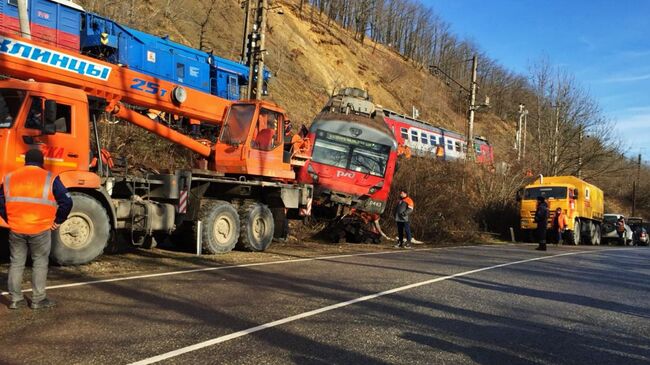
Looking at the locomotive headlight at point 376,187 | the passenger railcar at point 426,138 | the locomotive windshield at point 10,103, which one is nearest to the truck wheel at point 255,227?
the locomotive headlight at point 376,187

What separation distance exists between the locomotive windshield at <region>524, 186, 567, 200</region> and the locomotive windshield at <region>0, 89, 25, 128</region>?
22.0 meters

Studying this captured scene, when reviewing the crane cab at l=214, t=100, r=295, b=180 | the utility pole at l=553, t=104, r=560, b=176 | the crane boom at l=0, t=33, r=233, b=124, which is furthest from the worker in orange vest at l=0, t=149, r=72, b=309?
the utility pole at l=553, t=104, r=560, b=176

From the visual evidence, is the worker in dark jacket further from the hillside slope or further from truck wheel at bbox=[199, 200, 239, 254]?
the hillside slope

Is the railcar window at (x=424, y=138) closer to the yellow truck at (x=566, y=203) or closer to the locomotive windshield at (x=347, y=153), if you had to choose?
the yellow truck at (x=566, y=203)

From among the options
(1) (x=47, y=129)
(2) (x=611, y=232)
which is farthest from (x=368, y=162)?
(2) (x=611, y=232)

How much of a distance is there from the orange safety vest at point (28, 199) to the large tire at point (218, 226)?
5279 millimetres

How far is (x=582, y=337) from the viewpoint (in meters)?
5.51

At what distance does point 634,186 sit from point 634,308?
2665 inches

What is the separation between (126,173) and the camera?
32.8 ft

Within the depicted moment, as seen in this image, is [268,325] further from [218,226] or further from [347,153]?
[347,153]

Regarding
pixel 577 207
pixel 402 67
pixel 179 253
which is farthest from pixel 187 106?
pixel 402 67

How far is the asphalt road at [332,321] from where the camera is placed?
4641 millimetres

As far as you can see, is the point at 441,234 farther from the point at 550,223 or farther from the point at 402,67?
the point at 402,67

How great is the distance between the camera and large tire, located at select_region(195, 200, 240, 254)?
1116 cm
